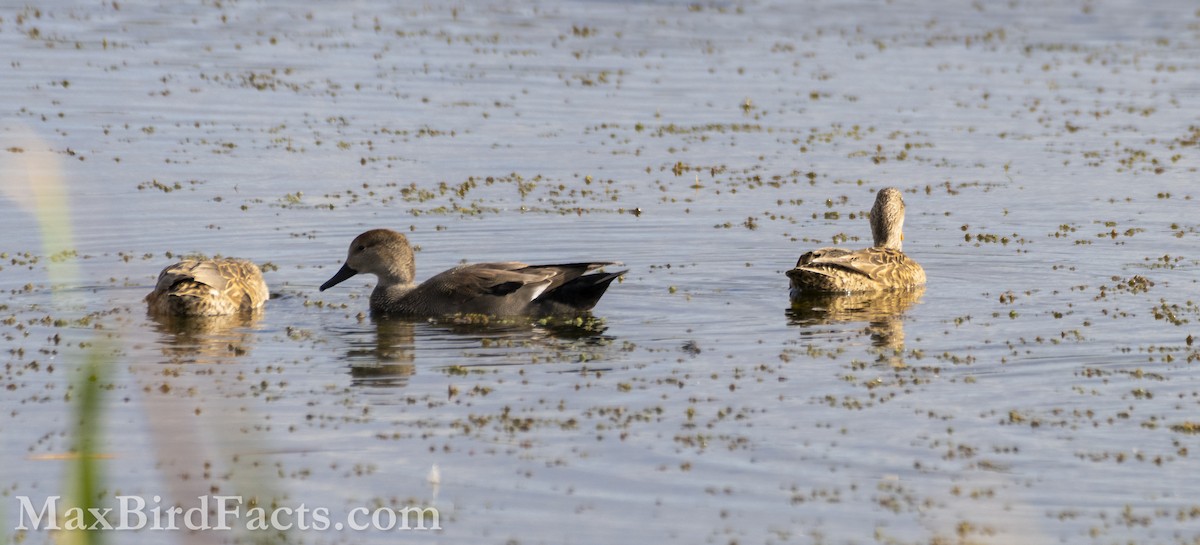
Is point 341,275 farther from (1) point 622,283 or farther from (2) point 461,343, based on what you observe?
(1) point 622,283

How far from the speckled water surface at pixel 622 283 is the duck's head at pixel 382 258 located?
382mm

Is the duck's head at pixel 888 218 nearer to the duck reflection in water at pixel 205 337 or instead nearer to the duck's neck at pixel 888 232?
the duck's neck at pixel 888 232

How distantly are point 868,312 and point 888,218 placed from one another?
207 centimetres

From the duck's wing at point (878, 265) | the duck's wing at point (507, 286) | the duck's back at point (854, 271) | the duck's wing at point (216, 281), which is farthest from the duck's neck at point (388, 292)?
the duck's wing at point (878, 265)

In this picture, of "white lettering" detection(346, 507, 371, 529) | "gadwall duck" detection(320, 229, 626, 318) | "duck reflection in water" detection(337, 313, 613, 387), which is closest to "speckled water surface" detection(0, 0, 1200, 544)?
"duck reflection in water" detection(337, 313, 613, 387)

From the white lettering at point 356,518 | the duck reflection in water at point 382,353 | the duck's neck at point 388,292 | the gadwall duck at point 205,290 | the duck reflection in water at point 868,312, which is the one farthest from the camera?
the duck's neck at point 388,292

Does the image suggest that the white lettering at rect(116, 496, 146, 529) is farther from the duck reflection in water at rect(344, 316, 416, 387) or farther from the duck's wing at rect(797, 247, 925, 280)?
the duck's wing at rect(797, 247, 925, 280)

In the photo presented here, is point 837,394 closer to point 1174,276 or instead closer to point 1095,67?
point 1174,276

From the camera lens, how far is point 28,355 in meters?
12.0

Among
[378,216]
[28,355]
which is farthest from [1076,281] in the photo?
[28,355]

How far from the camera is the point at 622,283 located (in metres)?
15.2

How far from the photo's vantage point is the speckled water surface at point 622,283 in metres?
9.03

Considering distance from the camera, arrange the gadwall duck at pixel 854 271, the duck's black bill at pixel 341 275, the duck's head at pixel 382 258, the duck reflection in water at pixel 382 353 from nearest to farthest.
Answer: the duck reflection in water at pixel 382 353 → the duck's head at pixel 382 258 → the duck's black bill at pixel 341 275 → the gadwall duck at pixel 854 271

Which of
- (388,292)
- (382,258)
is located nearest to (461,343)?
(388,292)
